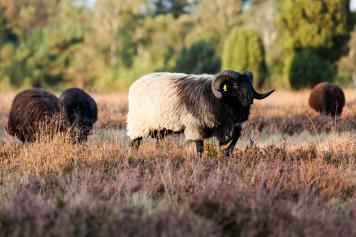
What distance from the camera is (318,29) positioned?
30.5 meters

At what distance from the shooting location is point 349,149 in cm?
914

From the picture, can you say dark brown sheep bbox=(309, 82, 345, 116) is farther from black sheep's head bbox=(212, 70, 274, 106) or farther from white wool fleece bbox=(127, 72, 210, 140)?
black sheep's head bbox=(212, 70, 274, 106)

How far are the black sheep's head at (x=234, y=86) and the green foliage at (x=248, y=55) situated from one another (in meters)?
23.8

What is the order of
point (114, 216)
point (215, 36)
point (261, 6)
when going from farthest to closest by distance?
point (261, 6), point (215, 36), point (114, 216)

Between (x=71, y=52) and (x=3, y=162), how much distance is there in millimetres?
38219

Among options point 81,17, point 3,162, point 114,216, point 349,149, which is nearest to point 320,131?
point 349,149

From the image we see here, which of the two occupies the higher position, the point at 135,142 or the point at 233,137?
the point at 233,137

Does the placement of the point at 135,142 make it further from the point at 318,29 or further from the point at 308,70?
the point at 318,29

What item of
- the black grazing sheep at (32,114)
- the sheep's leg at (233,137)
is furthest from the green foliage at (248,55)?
the sheep's leg at (233,137)

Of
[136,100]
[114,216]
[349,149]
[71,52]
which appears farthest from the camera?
[71,52]

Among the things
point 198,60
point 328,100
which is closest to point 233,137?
point 328,100

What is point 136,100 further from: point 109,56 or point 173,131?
point 109,56

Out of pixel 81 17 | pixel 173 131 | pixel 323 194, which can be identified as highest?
pixel 81 17

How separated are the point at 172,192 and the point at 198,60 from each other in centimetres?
3548
